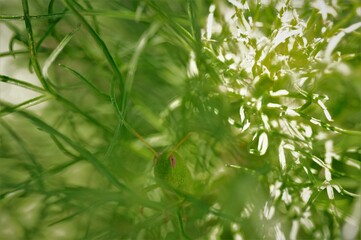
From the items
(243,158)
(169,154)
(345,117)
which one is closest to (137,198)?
(169,154)

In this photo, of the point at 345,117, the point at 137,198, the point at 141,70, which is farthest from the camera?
the point at 141,70

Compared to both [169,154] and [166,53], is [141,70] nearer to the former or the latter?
[166,53]

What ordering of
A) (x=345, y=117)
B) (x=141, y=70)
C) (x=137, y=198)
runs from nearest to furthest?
(x=137, y=198) < (x=345, y=117) < (x=141, y=70)

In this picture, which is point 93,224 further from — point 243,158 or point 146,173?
point 243,158

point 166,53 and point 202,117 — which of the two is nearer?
point 202,117

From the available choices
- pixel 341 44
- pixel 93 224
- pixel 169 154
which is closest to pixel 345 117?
pixel 341 44

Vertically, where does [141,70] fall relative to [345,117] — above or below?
above
